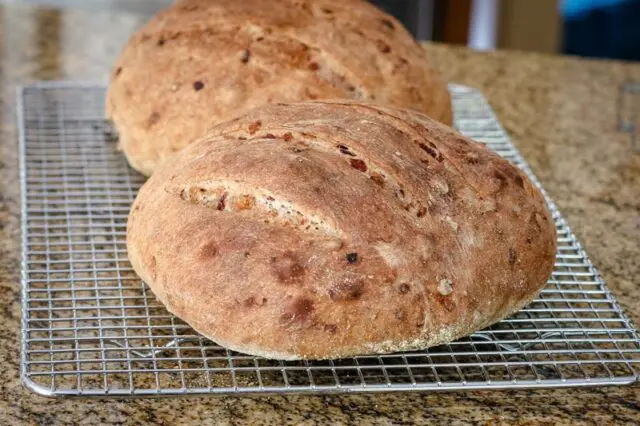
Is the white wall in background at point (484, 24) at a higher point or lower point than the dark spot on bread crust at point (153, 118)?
lower

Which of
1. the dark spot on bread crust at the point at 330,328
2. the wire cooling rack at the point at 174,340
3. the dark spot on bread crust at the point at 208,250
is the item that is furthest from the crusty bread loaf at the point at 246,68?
the dark spot on bread crust at the point at 330,328

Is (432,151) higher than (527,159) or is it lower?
higher

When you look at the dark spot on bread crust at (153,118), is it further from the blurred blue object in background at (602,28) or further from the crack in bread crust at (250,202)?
the blurred blue object in background at (602,28)

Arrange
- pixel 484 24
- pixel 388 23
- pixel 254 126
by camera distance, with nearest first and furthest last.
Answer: pixel 254 126, pixel 388 23, pixel 484 24

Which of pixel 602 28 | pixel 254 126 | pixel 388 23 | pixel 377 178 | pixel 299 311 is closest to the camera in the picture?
pixel 299 311

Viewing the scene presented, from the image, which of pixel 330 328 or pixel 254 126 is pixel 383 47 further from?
pixel 330 328

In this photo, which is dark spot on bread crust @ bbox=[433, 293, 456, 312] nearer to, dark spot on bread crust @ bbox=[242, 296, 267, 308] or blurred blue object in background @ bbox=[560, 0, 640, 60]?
dark spot on bread crust @ bbox=[242, 296, 267, 308]

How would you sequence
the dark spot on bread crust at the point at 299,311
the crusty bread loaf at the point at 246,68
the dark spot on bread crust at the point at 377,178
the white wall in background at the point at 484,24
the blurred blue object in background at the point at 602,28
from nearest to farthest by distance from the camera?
the dark spot on bread crust at the point at 299,311
the dark spot on bread crust at the point at 377,178
the crusty bread loaf at the point at 246,68
the white wall in background at the point at 484,24
the blurred blue object in background at the point at 602,28

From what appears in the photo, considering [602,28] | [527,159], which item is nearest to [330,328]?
[527,159]
